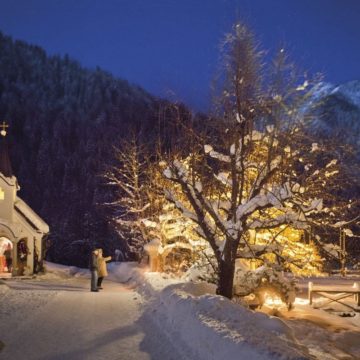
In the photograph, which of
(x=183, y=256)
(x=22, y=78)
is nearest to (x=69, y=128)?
(x=22, y=78)

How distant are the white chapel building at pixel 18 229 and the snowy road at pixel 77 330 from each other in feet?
42.6

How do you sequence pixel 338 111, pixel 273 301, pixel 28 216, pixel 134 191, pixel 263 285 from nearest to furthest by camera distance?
pixel 263 285 < pixel 273 301 < pixel 28 216 < pixel 338 111 < pixel 134 191

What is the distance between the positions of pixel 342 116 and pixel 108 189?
4132 centimetres

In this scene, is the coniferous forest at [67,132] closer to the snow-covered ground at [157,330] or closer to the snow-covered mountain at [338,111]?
the snow-covered mountain at [338,111]

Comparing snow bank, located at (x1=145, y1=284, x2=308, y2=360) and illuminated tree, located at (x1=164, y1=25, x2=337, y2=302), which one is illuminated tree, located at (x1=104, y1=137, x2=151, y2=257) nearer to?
illuminated tree, located at (x1=164, y1=25, x2=337, y2=302)

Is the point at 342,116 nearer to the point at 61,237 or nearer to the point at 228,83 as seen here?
the point at 228,83

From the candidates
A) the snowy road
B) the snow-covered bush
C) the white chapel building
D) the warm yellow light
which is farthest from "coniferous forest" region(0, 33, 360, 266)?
the snowy road

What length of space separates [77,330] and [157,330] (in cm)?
170

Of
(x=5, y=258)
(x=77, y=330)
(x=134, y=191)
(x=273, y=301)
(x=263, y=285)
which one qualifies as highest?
(x=134, y=191)

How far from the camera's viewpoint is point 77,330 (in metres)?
11.0

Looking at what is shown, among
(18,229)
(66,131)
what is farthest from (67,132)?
(18,229)

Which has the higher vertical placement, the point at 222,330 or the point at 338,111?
the point at 338,111

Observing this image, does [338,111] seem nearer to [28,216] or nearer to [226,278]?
[28,216]

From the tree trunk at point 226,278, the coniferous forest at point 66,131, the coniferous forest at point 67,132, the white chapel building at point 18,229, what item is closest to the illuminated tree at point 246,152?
the tree trunk at point 226,278
